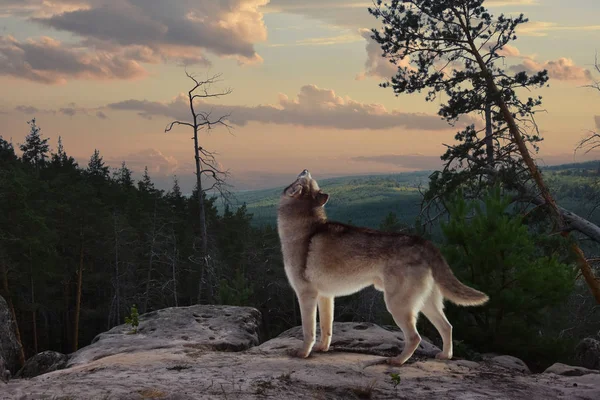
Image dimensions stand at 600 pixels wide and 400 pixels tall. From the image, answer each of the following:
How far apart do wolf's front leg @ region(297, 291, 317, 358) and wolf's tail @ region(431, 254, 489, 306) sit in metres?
1.92

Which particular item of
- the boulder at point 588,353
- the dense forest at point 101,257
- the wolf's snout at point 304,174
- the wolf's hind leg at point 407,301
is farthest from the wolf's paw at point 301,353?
the dense forest at point 101,257

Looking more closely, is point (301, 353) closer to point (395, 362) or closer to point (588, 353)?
point (395, 362)

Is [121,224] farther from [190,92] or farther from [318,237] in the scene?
[318,237]

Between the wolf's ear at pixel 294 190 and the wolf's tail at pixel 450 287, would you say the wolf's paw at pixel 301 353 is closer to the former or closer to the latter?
the wolf's tail at pixel 450 287

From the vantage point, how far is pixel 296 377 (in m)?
7.75

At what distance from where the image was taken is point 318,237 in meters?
8.88

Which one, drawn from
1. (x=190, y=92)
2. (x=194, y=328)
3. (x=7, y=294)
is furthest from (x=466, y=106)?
(x=7, y=294)

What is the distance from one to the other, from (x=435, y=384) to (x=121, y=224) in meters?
38.8

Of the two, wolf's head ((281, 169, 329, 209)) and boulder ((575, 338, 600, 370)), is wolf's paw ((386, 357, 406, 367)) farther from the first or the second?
boulder ((575, 338, 600, 370))

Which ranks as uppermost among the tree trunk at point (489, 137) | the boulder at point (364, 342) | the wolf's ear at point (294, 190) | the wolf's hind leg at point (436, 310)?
the tree trunk at point (489, 137)

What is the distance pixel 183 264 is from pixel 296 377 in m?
43.2

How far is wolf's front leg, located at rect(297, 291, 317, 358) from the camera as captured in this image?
881cm

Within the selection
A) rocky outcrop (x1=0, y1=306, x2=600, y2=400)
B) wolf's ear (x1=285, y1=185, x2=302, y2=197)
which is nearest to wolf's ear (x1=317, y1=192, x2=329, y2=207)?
wolf's ear (x1=285, y1=185, x2=302, y2=197)

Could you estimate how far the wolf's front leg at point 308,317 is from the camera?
8812 millimetres
